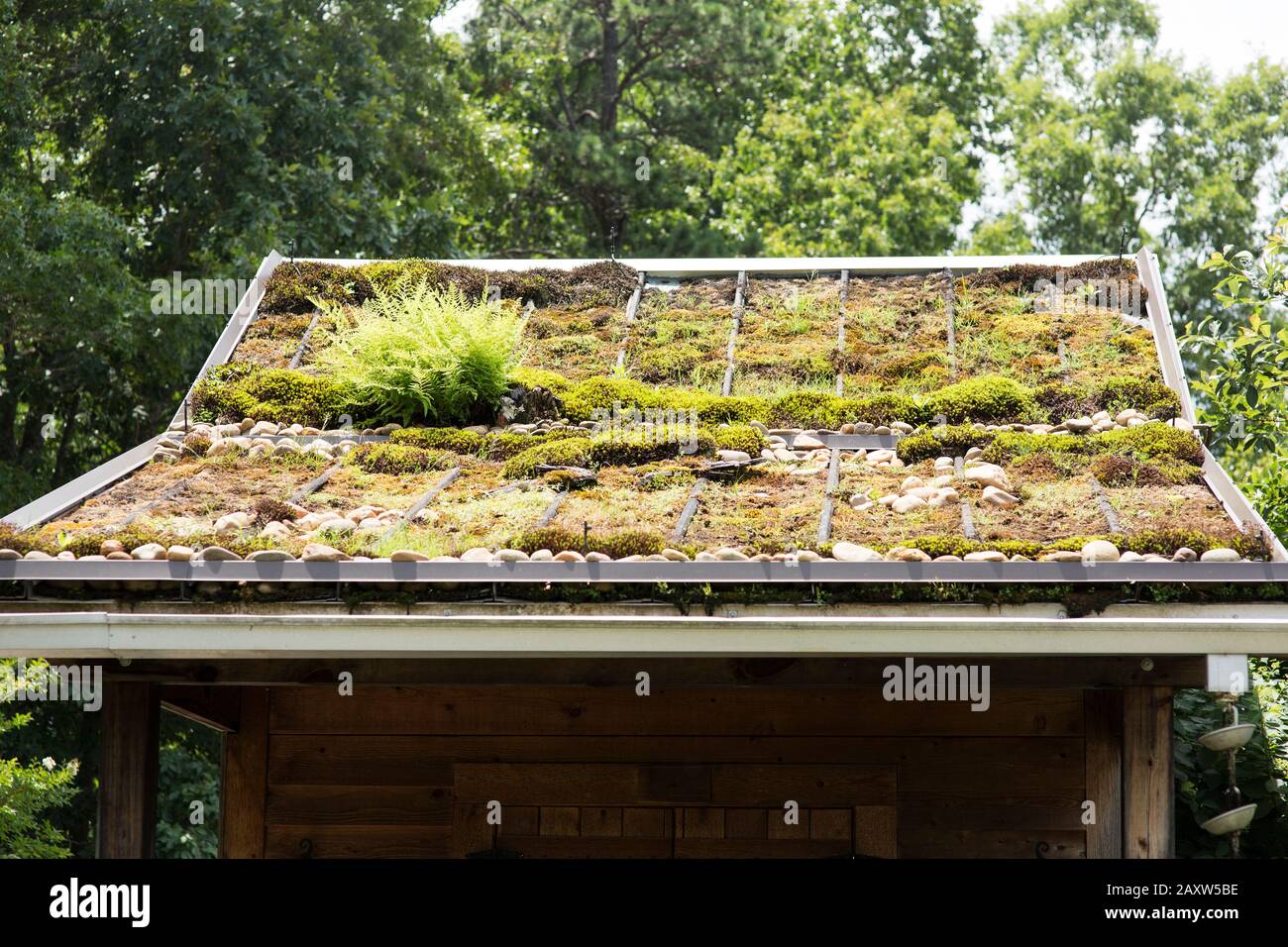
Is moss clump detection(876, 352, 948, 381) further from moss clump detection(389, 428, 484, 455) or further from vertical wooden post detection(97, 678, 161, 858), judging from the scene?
vertical wooden post detection(97, 678, 161, 858)

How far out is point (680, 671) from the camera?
17.2 ft

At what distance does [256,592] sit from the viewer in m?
4.80

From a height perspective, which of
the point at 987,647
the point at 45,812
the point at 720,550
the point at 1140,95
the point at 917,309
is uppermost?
the point at 1140,95

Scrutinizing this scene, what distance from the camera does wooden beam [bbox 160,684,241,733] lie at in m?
6.17

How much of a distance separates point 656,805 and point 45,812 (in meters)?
12.0

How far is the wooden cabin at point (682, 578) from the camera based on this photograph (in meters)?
4.63

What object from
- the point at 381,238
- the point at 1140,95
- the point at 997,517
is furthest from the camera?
the point at 1140,95

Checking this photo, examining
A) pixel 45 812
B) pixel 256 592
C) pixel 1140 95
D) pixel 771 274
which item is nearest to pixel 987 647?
pixel 256 592

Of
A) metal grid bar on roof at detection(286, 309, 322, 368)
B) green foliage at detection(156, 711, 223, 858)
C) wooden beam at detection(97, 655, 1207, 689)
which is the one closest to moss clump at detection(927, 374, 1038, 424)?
wooden beam at detection(97, 655, 1207, 689)

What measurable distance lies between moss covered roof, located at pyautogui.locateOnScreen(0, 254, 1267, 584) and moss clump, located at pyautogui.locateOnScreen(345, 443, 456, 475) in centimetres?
1

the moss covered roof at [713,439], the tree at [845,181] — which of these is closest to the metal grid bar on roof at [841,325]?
the moss covered roof at [713,439]

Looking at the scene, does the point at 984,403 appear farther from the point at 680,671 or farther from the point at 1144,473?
the point at 680,671
